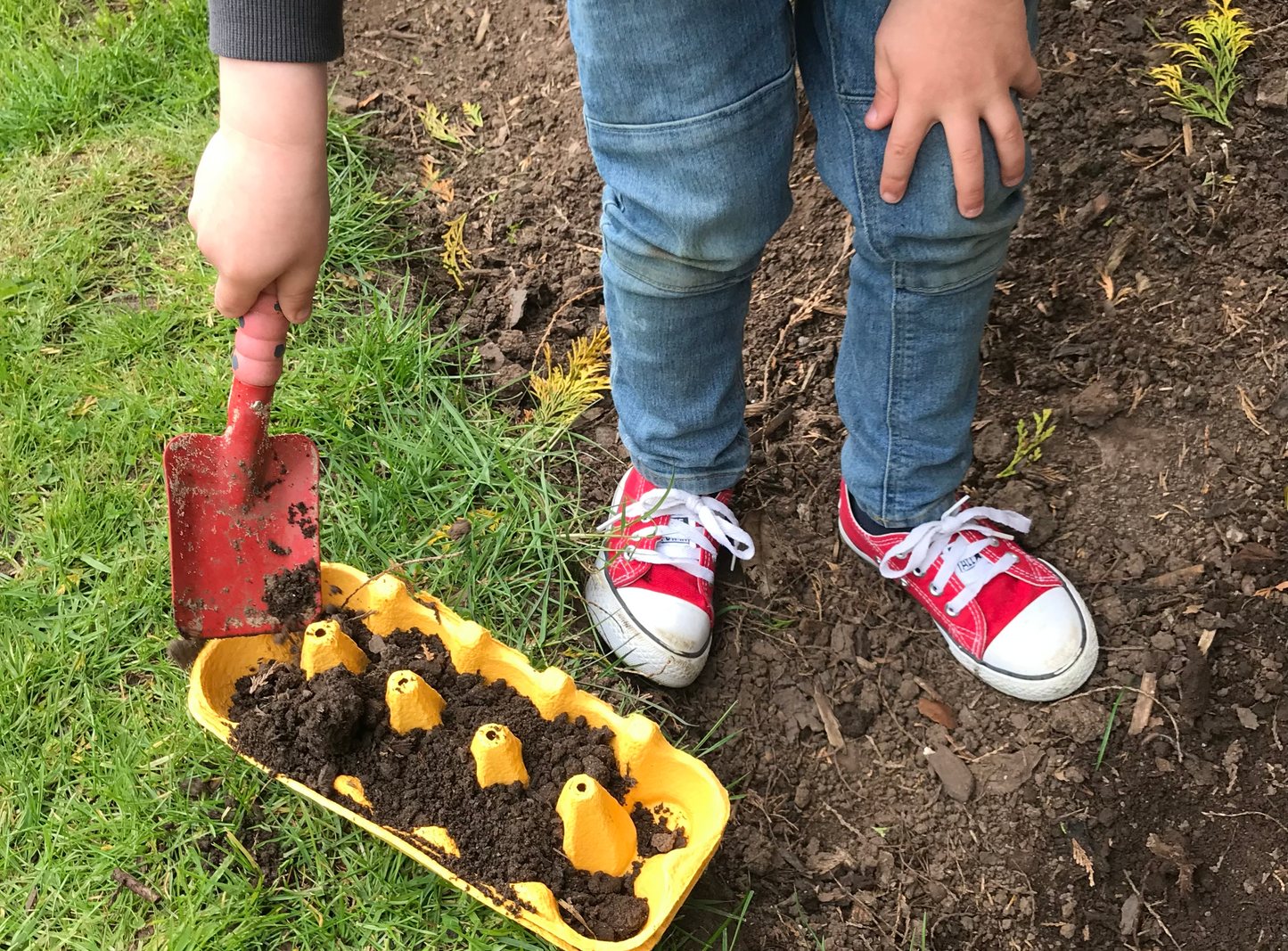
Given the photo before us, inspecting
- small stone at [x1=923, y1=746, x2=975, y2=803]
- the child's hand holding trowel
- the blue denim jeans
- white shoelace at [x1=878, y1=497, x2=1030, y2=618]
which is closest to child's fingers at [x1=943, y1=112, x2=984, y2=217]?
the blue denim jeans

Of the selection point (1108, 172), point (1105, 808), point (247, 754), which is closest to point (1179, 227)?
point (1108, 172)

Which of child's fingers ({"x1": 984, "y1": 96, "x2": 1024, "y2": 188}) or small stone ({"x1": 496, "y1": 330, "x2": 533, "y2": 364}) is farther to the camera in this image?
small stone ({"x1": 496, "y1": 330, "x2": 533, "y2": 364})

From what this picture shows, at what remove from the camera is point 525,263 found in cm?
248

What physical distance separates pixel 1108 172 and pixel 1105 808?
1.33m

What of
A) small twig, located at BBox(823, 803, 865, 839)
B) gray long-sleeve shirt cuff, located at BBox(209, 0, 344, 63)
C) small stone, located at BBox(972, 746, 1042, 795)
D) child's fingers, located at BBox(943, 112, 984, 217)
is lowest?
small twig, located at BBox(823, 803, 865, 839)

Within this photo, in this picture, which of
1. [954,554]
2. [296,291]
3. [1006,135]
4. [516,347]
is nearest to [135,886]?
[296,291]

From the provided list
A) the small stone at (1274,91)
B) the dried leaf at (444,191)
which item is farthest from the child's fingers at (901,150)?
the dried leaf at (444,191)

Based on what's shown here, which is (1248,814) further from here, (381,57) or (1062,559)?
(381,57)

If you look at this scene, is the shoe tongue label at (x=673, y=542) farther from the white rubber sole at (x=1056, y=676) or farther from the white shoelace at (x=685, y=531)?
the white rubber sole at (x=1056, y=676)

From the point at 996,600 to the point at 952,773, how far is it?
322 mm

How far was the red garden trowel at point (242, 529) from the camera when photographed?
160 centimetres

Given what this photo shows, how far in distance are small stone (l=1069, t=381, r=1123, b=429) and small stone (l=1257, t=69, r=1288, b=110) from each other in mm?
706

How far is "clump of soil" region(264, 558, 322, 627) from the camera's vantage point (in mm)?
1648

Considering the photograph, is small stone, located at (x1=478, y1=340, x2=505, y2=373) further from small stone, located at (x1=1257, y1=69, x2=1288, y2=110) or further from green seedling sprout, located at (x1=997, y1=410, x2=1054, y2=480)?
small stone, located at (x1=1257, y1=69, x2=1288, y2=110)
